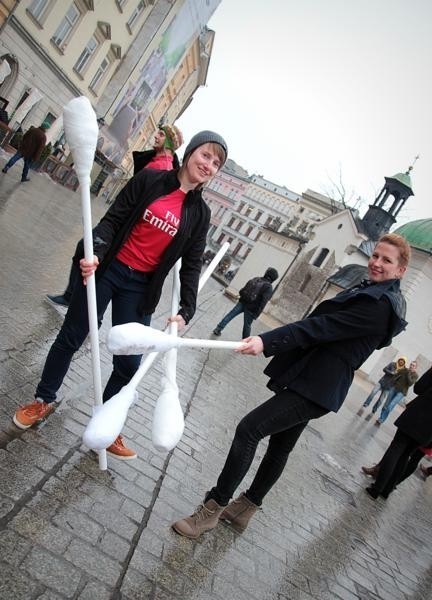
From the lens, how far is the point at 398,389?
11.5 meters

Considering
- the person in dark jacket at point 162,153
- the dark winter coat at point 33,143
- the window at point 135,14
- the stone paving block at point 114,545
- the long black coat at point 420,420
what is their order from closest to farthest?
the stone paving block at point 114,545, the person in dark jacket at point 162,153, the long black coat at point 420,420, the dark winter coat at point 33,143, the window at point 135,14

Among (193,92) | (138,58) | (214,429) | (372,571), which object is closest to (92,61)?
(138,58)

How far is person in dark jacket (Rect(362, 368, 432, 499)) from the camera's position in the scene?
551 cm

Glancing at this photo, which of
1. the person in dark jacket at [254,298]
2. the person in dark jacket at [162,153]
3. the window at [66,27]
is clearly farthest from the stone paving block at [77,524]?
the window at [66,27]

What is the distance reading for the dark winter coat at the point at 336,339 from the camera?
2645mm

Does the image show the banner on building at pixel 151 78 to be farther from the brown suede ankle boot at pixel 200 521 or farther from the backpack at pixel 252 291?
the brown suede ankle boot at pixel 200 521

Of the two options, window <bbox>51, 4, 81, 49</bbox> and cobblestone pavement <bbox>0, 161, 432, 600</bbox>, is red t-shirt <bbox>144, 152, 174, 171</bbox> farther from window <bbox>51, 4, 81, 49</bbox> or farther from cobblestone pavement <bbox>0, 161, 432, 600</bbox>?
window <bbox>51, 4, 81, 49</bbox>

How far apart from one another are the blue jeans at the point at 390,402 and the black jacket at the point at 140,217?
978 cm

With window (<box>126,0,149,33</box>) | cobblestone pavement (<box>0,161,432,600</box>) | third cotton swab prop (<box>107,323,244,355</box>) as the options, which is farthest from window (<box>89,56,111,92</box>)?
third cotton swab prop (<box>107,323,244,355</box>)

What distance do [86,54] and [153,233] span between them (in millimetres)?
25509

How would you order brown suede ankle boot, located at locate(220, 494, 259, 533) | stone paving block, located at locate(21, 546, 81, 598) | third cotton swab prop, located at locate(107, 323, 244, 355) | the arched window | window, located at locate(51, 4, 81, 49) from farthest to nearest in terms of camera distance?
the arched window
window, located at locate(51, 4, 81, 49)
brown suede ankle boot, located at locate(220, 494, 259, 533)
third cotton swab prop, located at locate(107, 323, 244, 355)
stone paving block, located at locate(21, 546, 81, 598)

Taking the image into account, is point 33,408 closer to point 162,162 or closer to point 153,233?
point 153,233

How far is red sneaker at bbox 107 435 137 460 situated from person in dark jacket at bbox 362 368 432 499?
12.3 ft

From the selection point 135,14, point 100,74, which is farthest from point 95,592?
point 135,14
